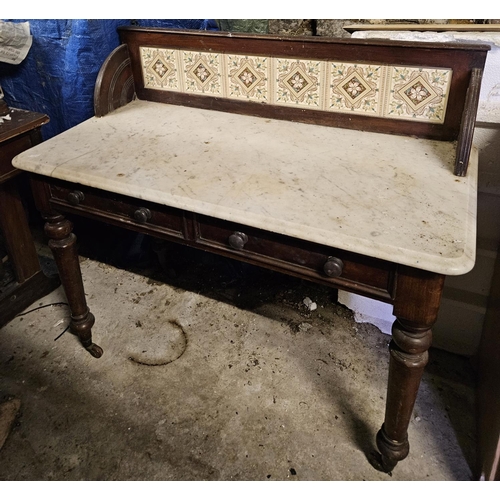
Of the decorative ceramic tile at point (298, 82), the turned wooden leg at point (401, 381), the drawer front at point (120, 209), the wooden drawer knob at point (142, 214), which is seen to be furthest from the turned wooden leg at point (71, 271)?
the turned wooden leg at point (401, 381)

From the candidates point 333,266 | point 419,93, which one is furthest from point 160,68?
point 333,266

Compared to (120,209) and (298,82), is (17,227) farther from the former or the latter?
(298,82)

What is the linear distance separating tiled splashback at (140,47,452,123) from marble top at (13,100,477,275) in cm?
8

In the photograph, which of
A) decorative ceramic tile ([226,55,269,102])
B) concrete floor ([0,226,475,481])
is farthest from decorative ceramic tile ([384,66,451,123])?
concrete floor ([0,226,475,481])

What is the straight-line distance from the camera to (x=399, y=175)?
4.25ft

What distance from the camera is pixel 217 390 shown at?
1769 mm

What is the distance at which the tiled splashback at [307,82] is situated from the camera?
1429 millimetres

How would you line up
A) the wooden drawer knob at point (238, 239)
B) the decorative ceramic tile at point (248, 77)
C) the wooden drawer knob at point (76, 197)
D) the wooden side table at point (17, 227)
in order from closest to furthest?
the wooden drawer knob at point (238, 239), the wooden drawer knob at point (76, 197), the decorative ceramic tile at point (248, 77), the wooden side table at point (17, 227)

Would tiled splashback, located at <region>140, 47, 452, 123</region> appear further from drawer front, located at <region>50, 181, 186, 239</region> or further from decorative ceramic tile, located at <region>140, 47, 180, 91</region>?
drawer front, located at <region>50, 181, 186, 239</region>

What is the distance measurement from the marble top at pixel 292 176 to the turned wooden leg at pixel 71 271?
243mm

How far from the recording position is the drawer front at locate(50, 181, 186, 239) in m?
1.38

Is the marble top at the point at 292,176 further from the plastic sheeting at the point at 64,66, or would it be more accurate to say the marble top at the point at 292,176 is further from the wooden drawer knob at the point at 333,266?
the plastic sheeting at the point at 64,66

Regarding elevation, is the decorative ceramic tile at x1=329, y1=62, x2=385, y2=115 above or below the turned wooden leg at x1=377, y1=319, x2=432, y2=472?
above
